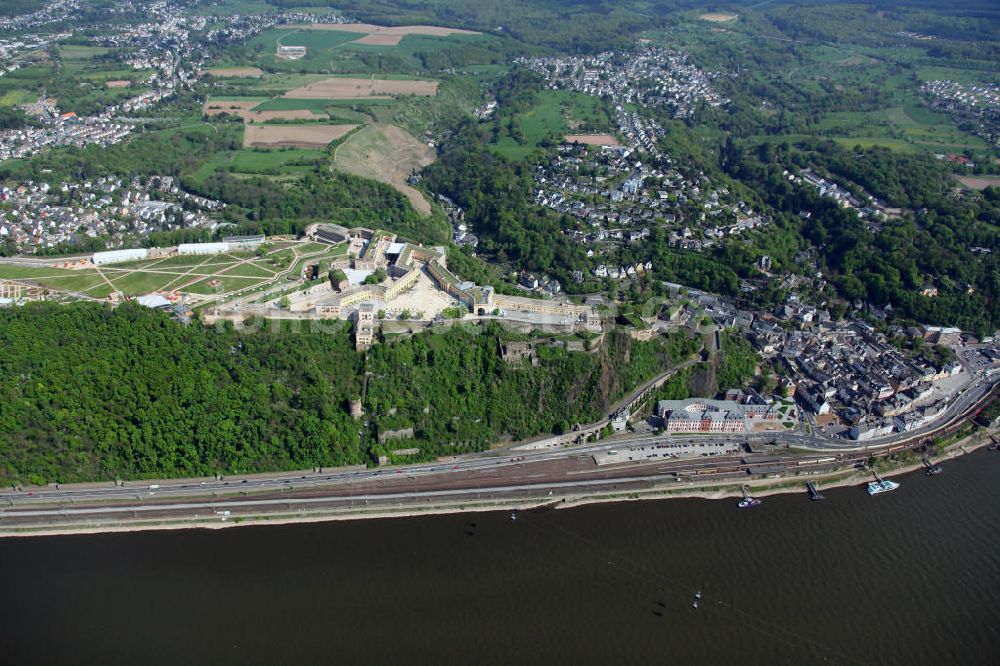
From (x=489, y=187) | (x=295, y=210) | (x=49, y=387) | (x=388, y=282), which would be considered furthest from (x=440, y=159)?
(x=49, y=387)

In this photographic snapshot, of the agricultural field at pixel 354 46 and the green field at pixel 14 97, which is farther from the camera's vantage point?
the agricultural field at pixel 354 46

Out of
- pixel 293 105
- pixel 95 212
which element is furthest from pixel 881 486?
pixel 293 105

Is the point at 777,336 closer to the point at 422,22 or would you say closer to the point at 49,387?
the point at 49,387

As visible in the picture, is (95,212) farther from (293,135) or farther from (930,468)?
(930,468)

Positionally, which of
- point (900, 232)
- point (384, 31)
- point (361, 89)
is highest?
point (384, 31)

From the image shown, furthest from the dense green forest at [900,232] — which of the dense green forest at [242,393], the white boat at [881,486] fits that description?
the dense green forest at [242,393]

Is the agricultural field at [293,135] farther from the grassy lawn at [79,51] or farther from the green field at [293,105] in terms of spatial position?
the grassy lawn at [79,51]
